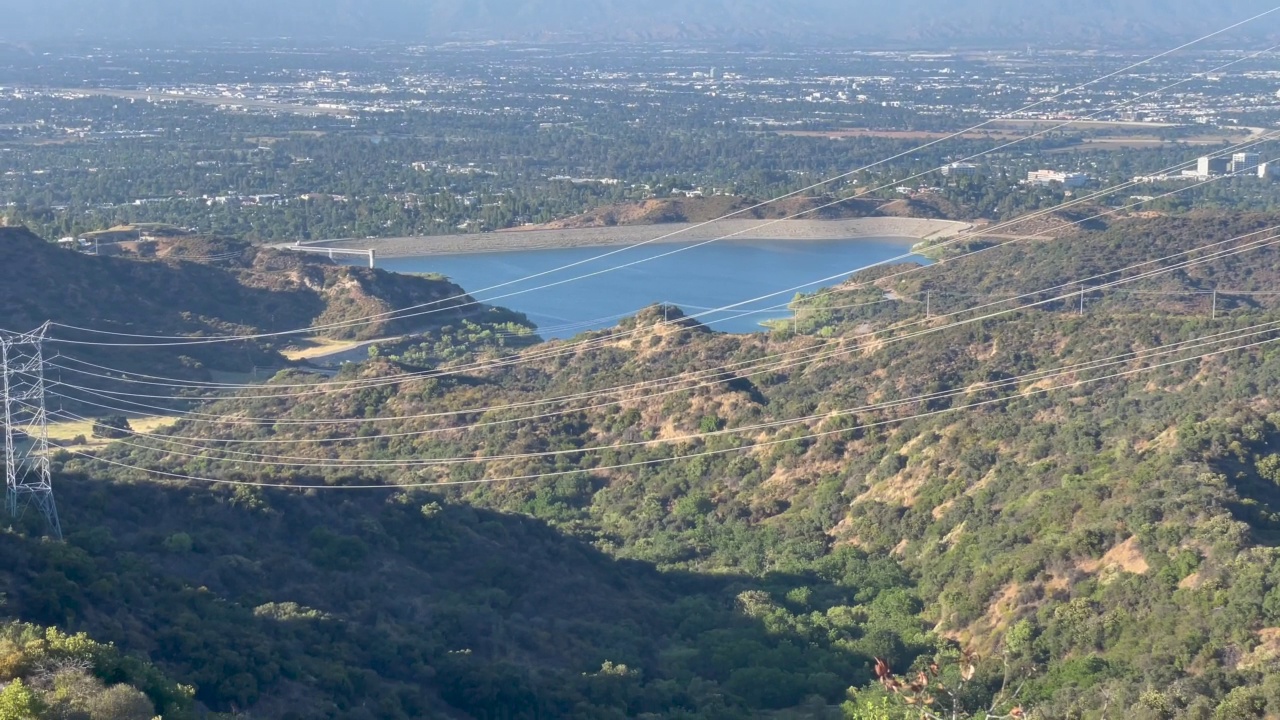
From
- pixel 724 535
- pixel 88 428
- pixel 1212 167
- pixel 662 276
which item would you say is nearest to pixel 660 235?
pixel 662 276

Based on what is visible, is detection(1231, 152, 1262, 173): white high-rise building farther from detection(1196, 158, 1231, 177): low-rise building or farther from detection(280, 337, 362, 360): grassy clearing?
detection(280, 337, 362, 360): grassy clearing

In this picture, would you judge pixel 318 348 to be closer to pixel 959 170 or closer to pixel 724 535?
pixel 724 535

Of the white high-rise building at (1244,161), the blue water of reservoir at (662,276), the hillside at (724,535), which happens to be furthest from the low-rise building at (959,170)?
the hillside at (724,535)

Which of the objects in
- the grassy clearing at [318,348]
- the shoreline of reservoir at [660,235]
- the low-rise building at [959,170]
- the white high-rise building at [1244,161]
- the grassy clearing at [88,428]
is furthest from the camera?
the low-rise building at [959,170]

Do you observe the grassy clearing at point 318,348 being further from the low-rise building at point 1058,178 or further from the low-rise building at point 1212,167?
the low-rise building at point 1212,167

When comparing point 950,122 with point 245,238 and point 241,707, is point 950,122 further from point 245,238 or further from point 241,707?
point 241,707

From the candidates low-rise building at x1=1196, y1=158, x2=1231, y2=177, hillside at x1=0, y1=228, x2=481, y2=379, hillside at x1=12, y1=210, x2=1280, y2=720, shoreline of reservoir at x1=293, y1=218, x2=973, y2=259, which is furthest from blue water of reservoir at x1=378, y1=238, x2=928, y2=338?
low-rise building at x1=1196, y1=158, x2=1231, y2=177
